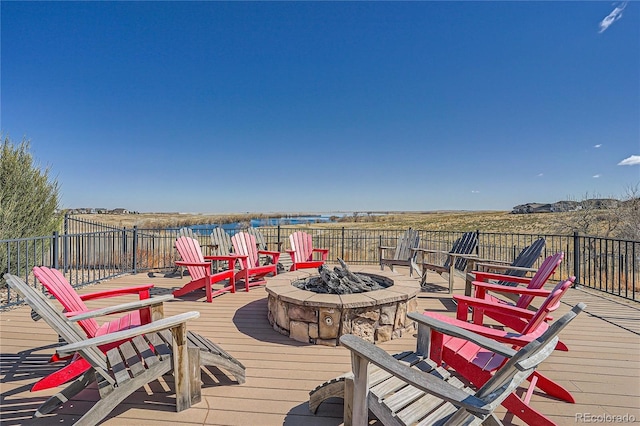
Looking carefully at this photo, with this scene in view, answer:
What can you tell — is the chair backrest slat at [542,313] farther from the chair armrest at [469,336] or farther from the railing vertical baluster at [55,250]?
the railing vertical baluster at [55,250]

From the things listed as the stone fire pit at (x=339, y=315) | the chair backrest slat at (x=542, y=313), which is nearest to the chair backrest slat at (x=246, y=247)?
the stone fire pit at (x=339, y=315)

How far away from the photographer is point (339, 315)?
2.83m

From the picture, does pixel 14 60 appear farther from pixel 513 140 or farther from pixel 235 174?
pixel 513 140

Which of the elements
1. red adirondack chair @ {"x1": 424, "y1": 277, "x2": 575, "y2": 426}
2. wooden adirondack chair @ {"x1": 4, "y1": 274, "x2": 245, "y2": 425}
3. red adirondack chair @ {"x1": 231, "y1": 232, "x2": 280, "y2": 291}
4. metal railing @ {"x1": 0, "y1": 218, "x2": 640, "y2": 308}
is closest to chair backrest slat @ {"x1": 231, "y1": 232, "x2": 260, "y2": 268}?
red adirondack chair @ {"x1": 231, "y1": 232, "x2": 280, "y2": 291}

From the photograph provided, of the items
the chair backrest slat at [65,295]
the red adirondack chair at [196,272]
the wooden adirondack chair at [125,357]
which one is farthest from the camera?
the red adirondack chair at [196,272]

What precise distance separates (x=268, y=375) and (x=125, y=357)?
106 cm

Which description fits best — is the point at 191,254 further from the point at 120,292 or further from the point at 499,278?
the point at 499,278

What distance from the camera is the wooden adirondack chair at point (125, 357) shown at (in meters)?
1.56

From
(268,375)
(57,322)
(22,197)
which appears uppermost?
(22,197)

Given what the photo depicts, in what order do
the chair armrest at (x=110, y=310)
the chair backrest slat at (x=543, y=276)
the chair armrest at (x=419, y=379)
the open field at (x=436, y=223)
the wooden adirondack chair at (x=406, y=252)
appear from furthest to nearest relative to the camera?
the open field at (x=436, y=223) < the wooden adirondack chair at (x=406, y=252) < the chair backrest slat at (x=543, y=276) < the chair armrest at (x=110, y=310) < the chair armrest at (x=419, y=379)

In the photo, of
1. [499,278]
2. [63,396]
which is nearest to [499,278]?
[499,278]

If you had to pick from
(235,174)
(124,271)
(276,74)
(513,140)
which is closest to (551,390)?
(124,271)

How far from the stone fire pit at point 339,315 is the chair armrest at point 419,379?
4.60ft

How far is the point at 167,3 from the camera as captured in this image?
648 centimetres
